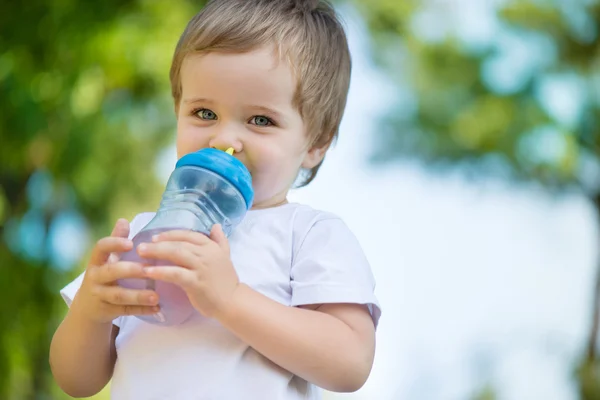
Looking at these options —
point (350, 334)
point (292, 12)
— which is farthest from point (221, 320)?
point (292, 12)

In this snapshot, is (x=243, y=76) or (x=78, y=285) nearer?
(x=243, y=76)

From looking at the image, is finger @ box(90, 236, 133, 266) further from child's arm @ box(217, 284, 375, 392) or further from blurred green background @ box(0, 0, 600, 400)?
blurred green background @ box(0, 0, 600, 400)

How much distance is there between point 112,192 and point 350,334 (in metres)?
5.08

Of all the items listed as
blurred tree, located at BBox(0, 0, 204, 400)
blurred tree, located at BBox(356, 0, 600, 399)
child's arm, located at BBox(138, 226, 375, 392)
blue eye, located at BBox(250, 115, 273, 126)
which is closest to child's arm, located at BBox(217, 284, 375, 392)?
child's arm, located at BBox(138, 226, 375, 392)

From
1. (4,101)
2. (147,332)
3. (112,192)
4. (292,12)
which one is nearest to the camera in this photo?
(147,332)

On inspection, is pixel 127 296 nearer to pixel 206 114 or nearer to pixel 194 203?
pixel 194 203

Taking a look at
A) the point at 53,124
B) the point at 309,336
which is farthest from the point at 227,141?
the point at 53,124

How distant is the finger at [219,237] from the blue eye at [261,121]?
7.1 inches

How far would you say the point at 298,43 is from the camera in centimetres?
110

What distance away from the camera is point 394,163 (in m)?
8.19

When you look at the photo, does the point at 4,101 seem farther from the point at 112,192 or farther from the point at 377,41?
the point at 377,41

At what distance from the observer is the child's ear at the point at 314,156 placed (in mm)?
1191

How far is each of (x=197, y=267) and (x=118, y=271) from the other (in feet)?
0.30

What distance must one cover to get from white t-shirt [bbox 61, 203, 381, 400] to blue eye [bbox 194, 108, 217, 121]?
0.46 ft
